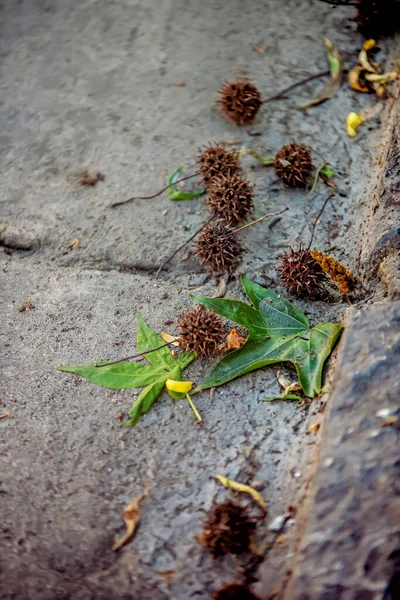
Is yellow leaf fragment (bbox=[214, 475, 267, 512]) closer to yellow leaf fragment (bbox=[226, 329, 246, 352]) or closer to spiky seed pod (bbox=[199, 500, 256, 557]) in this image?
spiky seed pod (bbox=[199, 500, 256, 557])

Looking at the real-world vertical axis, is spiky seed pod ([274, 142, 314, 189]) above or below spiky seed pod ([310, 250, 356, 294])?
above

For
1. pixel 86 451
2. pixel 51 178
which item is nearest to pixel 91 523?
pixel 86 451

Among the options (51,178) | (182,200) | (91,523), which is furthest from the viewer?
(51,178)

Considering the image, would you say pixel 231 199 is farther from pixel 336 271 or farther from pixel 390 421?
pixel 390 421

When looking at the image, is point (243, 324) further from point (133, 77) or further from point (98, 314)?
point (133, 77)

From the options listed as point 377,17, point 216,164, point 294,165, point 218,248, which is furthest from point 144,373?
point 377,17

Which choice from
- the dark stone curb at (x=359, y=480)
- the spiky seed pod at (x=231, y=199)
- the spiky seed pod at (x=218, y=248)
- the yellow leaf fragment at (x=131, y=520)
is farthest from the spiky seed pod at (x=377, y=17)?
the yellow leaf fragment at (x=131, y=520)

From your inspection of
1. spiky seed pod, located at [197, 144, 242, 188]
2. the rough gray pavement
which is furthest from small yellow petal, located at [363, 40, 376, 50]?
spiky seed pod, located at [197, 144, 242, 188]
